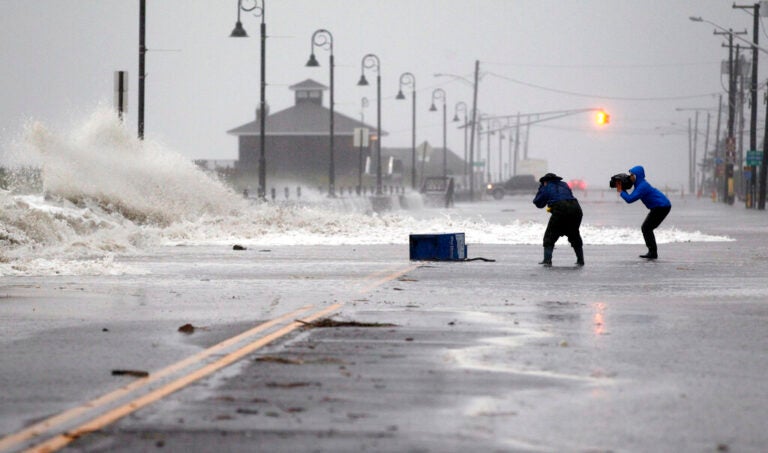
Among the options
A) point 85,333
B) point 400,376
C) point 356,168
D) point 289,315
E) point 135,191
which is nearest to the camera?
point 400,376

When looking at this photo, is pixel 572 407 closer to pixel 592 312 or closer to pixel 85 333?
pixel 85 333

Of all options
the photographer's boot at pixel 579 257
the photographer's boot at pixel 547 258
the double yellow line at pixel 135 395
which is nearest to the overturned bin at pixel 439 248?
the photographer's boot at pixel 547 258

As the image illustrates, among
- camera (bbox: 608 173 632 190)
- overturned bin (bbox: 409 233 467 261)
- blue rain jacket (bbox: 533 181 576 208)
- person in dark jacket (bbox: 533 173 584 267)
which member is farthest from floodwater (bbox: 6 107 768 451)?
camera (bbox: 608 173 632 190)

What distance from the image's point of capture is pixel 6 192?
2808cm

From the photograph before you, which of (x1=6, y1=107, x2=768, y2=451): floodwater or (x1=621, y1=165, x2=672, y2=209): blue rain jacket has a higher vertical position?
(x1=621, y1=165, x2=672, y2=209): blue rain jacket

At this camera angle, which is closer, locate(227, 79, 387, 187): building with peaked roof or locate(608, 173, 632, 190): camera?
locate(608, 173, 632, 190): camera

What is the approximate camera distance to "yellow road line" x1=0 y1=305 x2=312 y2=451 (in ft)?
24.3

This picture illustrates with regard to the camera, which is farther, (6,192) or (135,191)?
(135,191)

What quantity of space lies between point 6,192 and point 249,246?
4865 mm

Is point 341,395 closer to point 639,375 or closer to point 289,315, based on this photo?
point 639,375

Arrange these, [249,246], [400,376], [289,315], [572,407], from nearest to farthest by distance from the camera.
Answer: [572,407], [400,376], [289,315], [249,246]

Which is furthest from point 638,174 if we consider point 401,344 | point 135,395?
point 135,395

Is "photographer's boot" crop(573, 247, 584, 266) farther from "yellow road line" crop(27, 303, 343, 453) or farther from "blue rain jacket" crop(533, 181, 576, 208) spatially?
"yellow road line" crop(27, 303, 343, 453)

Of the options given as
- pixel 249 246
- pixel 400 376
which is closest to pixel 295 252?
pixel 249 246
